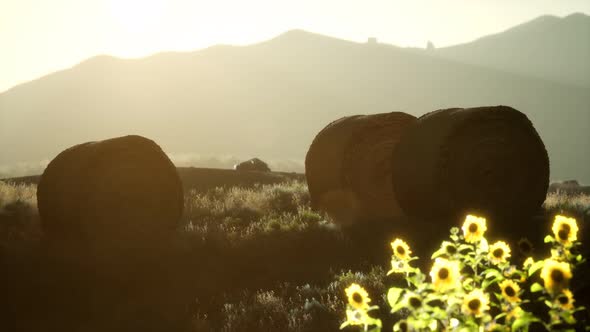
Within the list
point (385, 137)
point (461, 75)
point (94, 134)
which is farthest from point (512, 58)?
point (385, 137)

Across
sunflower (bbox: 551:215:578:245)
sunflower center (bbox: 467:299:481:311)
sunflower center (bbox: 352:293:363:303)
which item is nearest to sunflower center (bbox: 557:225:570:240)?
sunflower (bbox: 551:215:578:245)

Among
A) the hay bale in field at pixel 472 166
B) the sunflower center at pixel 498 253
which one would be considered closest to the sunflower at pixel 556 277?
the sunflower center at pixel 498 253

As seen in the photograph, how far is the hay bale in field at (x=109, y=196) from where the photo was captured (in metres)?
8.55

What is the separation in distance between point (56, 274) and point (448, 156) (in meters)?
6.19

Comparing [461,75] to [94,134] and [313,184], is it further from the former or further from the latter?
[313,184]

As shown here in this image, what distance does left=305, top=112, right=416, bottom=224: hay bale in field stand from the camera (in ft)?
35.7

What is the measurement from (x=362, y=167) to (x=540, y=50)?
499 feet

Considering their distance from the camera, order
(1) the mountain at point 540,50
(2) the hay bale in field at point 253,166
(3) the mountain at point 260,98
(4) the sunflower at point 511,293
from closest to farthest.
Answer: (4) the sunflower at point 511,293, (2) the hay bale in field at point 253,166, (3) the mountain at point 260,98, (1) the mountain at point 540,50

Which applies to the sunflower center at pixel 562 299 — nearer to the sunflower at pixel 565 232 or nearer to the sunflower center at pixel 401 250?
the sunflower at pixel 565 232

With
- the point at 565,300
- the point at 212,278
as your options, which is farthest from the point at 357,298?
the point at 212,278

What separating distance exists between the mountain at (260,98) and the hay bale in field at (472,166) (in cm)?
6186

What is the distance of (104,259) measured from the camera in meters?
8.12

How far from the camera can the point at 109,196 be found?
8.80 m

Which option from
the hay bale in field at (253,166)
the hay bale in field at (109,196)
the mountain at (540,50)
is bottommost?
the hay bale in field at (253,166)
